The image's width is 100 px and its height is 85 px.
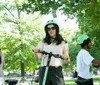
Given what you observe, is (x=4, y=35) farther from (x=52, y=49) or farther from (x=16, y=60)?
(x=52, y=49)

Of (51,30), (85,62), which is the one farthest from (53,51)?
(85,62)

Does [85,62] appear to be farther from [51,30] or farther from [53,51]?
[51,30]

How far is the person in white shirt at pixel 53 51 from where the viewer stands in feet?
15.0

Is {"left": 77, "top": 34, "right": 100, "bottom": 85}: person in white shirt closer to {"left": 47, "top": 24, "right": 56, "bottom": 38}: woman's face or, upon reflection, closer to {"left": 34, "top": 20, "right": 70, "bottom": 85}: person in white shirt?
{"left": 34, "top": 20, "right": 70, "bottom": 85}: person in white shirt

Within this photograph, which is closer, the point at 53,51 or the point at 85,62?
the point at 53,51

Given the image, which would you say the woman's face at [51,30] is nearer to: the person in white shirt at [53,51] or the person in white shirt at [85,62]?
the person in white shirt at [53,51]

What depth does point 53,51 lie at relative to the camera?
476 centimetres

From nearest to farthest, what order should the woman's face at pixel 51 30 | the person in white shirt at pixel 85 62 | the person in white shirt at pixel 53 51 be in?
the person in white shirt at pixel 53 51, the woman's face at pixel 51 30, the person in white shirt at pixel 85 62

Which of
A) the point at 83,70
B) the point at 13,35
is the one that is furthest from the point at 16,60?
the point at 83,70

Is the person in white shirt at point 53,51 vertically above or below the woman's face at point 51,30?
below

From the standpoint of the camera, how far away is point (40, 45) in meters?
4.82

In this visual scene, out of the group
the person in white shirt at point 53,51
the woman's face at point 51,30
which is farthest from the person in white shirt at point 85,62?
the woman's face at point 51,30

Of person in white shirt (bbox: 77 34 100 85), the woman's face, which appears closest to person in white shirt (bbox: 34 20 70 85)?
the woman's face

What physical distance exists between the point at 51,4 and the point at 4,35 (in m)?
22.3
